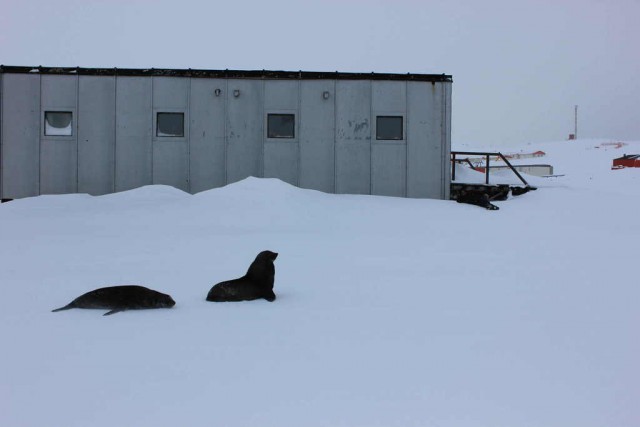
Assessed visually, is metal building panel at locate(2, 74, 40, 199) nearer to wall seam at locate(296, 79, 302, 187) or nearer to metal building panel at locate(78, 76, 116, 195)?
metal building panel at locate(78, 76, 116, 195)

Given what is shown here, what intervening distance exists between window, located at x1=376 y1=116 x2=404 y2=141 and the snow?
5.64 meters

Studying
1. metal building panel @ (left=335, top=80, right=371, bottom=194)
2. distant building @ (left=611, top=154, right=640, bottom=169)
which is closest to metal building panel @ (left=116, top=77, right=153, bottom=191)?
metal building panel @ (left=335, top=80, right=371, bottom=194)

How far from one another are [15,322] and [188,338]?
1.70 m

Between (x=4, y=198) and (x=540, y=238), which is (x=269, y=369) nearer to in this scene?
(x=540, y=238)

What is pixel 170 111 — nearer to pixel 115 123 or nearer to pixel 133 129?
pixel 133 129

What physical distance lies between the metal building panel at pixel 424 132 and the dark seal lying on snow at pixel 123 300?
1099 cm

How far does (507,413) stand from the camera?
2.99 meters

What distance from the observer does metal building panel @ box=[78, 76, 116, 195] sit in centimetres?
1484

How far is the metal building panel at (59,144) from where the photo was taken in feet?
48.5

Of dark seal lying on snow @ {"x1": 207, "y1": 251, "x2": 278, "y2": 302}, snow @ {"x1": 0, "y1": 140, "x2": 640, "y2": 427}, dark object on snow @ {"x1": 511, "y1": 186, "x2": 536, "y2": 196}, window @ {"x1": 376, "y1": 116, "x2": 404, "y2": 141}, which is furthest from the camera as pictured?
dark object on snow @ {"x1": 511, "y1": 186, "x2": 536, "y2": 196}

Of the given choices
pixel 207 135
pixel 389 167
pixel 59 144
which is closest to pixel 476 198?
pixel 389 167

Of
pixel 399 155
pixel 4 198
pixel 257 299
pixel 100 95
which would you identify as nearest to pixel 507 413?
pixel 257 299

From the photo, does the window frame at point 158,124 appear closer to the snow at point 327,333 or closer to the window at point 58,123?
the window at point 58,123

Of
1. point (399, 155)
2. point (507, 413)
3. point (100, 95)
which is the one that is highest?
point (100, 95)
